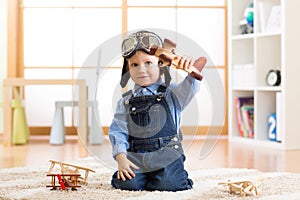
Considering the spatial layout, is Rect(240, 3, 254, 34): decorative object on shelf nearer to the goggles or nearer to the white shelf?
the white shelf

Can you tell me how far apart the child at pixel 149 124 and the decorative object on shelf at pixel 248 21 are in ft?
6.47

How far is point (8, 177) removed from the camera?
2.19 metres

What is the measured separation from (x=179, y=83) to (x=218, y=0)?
2.55 metres

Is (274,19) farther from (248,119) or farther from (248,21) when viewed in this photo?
(248,119)

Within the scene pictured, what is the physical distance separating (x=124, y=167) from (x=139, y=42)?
35 cm

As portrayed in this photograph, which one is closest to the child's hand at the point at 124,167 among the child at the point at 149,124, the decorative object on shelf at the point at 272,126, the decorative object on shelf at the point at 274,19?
the child at the point at 149,124

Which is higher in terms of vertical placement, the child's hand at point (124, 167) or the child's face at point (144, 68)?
the child's face at point (144, 68)

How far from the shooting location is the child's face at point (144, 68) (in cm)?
187

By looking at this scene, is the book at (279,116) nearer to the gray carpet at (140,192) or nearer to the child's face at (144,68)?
the gray carpet at (140,192)

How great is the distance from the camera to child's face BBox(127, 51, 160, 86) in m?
1.87

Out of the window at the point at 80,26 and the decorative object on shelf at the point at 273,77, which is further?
the window at the point at 80,26

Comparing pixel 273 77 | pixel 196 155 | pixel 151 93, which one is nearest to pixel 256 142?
pixel 273 77

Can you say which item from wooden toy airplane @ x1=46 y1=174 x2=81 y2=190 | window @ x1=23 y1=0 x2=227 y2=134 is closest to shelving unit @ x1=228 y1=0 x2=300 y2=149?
window @ x1=23 y1=0 x2=227 y2=134

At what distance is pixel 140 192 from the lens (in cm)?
182
